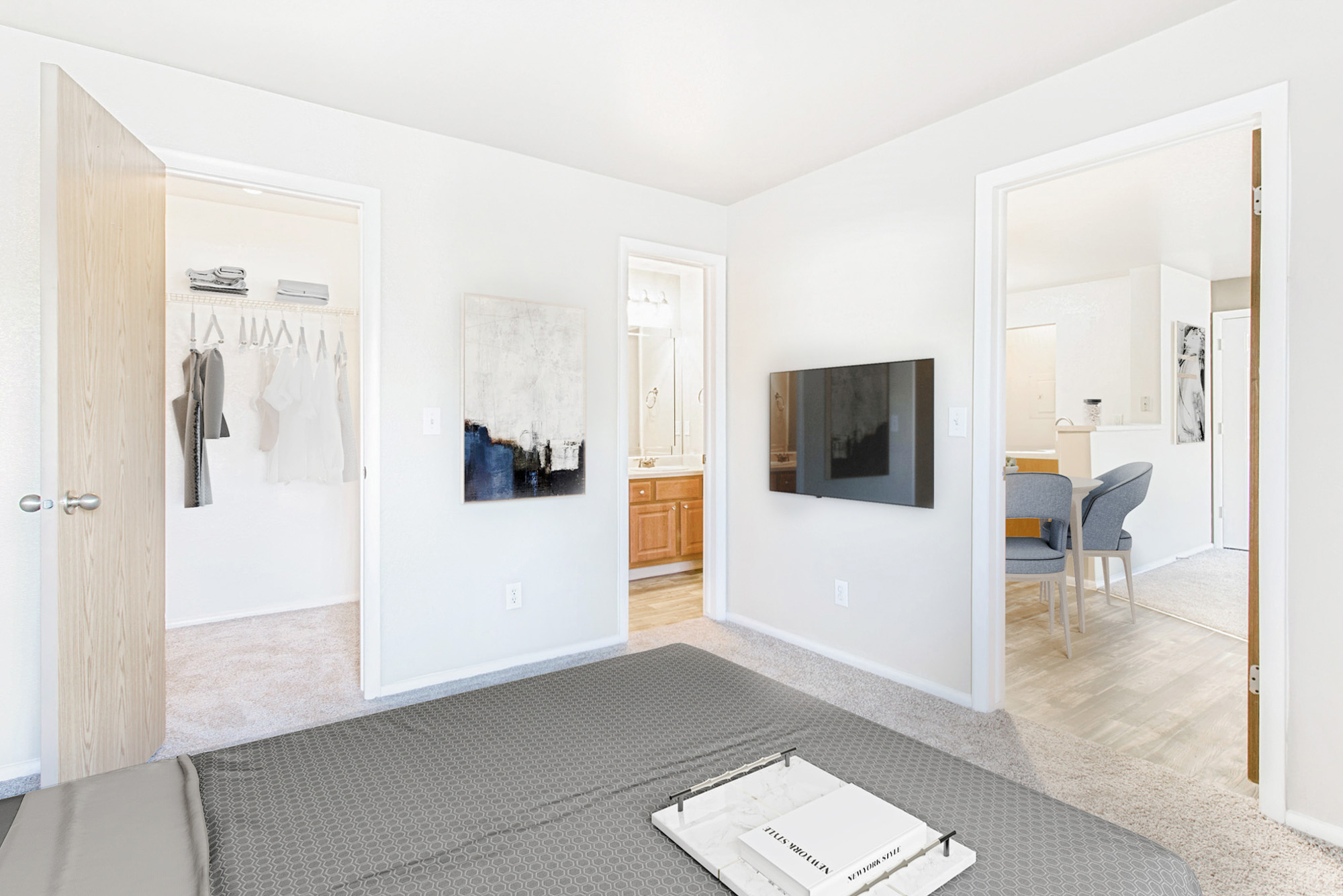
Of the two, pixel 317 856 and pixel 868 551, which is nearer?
pixel 317 856

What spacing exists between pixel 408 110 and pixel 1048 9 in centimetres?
235

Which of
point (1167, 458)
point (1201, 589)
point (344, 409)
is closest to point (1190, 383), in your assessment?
point (1167, 458)

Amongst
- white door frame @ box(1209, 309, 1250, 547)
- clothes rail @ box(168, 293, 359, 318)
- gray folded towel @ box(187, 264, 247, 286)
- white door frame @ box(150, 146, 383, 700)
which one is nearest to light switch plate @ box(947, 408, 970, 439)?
white door frame @ box(150, 146, 383, 700)

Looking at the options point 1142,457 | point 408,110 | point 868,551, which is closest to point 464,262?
point 408,110

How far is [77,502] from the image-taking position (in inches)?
78.4

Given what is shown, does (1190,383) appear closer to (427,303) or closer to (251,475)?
(427,303)

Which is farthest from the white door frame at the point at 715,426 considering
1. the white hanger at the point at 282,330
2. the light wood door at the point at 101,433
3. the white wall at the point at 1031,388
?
the white wall at the point at 1031,388

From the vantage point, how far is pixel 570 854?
998mm

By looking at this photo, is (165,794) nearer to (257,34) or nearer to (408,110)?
(257,34)

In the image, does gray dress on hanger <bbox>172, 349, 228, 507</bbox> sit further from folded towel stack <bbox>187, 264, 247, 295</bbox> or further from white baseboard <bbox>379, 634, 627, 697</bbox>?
white baseboard <bbox>379, 634, 627, 697</bbox>

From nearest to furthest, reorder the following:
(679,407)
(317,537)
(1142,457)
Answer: (317,537), (1142,457), (679,407)

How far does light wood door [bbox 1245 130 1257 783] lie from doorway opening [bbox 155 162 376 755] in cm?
368

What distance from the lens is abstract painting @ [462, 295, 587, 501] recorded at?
10.6 ft

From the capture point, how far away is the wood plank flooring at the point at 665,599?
166 inches
